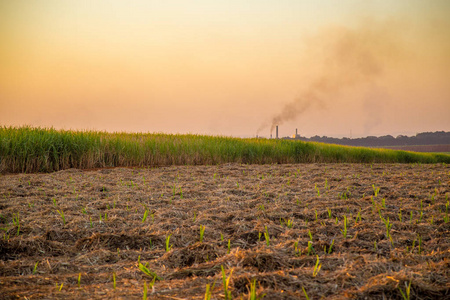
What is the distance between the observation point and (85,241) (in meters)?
3.26

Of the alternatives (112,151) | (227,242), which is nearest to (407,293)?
(227,242)

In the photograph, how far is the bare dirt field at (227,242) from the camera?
203 cm

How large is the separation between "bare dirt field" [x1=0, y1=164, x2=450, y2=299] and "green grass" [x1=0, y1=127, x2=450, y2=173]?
3928mm

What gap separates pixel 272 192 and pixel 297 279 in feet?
11.2

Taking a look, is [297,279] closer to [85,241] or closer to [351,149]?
[85,241]

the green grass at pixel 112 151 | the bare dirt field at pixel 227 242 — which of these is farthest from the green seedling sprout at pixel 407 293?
the green grass at pixel 112 151

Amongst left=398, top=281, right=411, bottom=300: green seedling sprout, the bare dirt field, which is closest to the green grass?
the bare dirt field

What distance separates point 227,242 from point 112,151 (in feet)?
27.9

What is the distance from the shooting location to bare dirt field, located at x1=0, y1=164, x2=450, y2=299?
6.64 ft

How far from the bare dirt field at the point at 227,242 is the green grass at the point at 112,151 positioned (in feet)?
12.9

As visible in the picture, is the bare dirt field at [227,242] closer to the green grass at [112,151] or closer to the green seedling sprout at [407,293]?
A: the green seedling sprout at [407,293]

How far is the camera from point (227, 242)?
313 cm

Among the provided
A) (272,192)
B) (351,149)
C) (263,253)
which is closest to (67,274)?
(263,253)

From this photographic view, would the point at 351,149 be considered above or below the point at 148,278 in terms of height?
above
